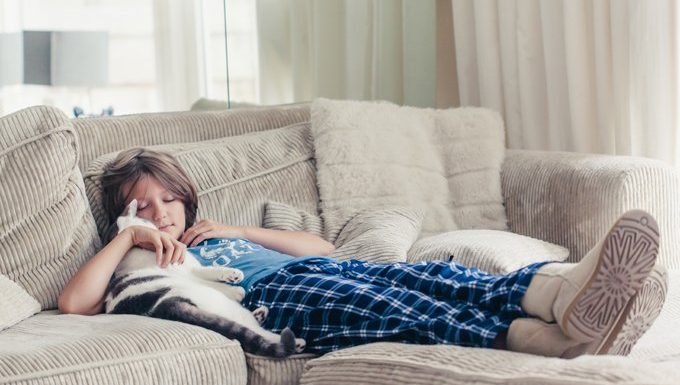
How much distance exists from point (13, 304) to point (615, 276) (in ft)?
3.90

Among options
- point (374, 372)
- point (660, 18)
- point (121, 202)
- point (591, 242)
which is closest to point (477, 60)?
point (660, 18)

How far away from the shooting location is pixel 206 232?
2324 millimetres

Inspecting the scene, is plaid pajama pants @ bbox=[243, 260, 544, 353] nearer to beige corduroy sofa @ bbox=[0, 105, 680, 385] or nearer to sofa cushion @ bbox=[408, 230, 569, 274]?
beige corduroy sofa @ bbox=[0, 105, 680, 385]

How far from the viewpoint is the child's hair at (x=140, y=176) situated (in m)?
2.33

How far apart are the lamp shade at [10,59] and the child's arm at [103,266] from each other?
2.77 ft

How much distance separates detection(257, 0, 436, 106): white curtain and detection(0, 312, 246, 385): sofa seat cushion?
1.52m

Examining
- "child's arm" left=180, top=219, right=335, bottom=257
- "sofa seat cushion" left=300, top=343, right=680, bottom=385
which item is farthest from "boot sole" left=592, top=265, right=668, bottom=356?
"child's arm" left=180, top=219, right=335, bottom=257

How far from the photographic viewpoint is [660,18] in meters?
2.87

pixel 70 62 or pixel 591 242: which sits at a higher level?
pixel 70 62

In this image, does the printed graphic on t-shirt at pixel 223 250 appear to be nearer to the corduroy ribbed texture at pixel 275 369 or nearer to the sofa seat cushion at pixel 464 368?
the corduroy ribbed texture at pixel 275 369

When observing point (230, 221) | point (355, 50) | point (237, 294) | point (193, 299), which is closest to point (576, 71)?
point (355, 50)

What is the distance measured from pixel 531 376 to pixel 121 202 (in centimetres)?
119

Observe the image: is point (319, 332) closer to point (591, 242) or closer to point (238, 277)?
point (238, 277)

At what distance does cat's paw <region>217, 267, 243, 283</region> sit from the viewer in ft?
7.04
